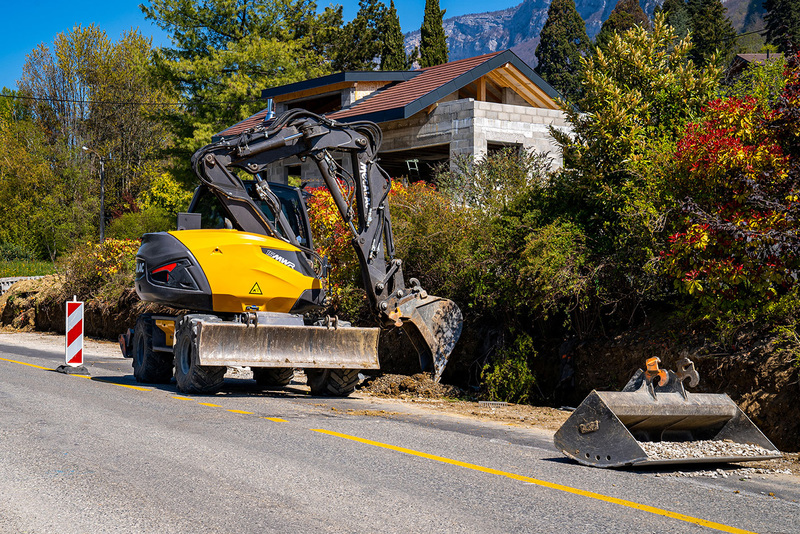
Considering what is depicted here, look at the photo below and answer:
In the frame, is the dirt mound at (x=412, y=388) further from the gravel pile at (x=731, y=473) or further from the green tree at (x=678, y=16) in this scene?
the green tree at (x=678, y=16)

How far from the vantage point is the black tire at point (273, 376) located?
13523mm

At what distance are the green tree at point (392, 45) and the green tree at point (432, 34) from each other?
1457 mm

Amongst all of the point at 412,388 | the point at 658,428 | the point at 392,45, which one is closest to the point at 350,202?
the point at 412,388

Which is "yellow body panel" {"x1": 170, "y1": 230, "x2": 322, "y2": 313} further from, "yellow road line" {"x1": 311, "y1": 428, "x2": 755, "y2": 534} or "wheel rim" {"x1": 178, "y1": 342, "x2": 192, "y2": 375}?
"yellow road line" {"x1": 311, "y1": 428, "x2": 755, "y2": 534}

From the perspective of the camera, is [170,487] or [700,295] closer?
[170,487]

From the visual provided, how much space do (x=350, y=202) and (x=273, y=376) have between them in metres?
3.31

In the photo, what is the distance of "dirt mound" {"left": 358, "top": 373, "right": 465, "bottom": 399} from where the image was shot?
1296 centimetres

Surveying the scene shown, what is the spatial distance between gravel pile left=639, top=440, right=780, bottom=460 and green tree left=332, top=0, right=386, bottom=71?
47.4 metres

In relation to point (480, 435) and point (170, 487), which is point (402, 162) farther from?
point (170, 487)

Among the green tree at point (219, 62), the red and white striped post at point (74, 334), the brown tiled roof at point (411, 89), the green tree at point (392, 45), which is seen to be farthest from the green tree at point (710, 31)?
the red and white striped post at point (74, 334)

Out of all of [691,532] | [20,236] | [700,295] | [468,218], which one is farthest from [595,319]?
[20,236]

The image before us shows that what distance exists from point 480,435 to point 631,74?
21.8ft

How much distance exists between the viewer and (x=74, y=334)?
14.5m

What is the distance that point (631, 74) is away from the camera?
495 inches
